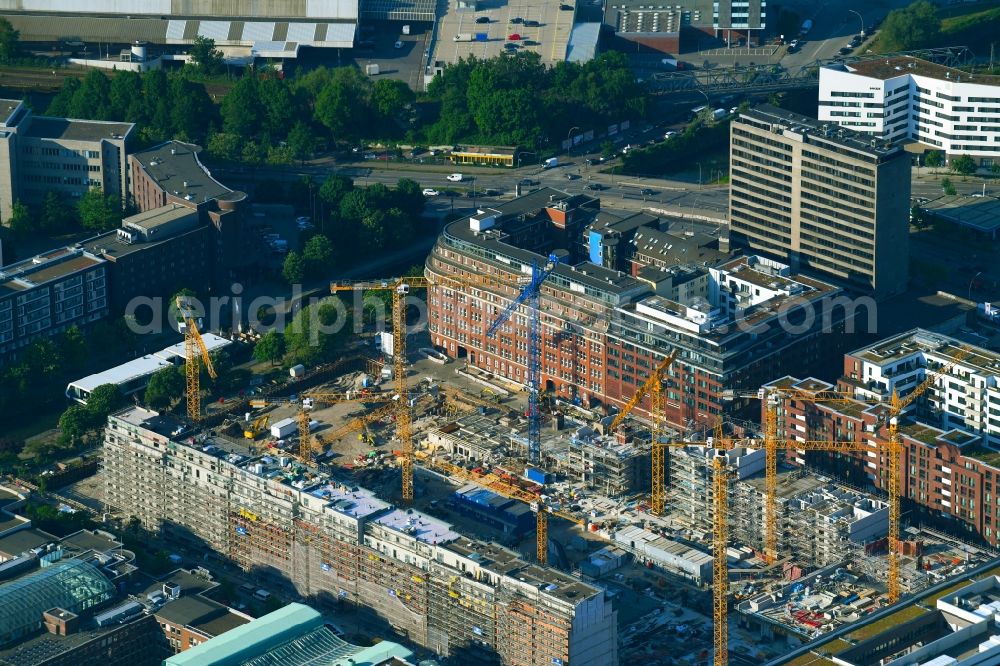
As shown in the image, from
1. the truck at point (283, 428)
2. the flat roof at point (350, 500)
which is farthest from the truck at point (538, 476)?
the truck at point (283, 428)

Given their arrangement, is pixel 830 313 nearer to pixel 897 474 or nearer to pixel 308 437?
pixel 897 474

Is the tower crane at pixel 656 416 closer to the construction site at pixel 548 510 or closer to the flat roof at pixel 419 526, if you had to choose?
the construction site at pixel 548 510

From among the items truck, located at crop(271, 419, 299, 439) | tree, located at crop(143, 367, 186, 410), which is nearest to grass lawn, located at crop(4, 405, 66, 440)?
tree, located at crop(143, 367, 186, 410)

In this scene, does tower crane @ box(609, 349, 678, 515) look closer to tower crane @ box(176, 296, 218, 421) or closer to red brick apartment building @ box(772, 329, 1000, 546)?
red brick apartment building @ box(772, 329, 1000, 546)

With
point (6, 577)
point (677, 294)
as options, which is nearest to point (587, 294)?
point (677, 294)

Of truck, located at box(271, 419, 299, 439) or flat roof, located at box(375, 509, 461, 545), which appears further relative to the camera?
truck, located at box(271, 419, 299, 439)

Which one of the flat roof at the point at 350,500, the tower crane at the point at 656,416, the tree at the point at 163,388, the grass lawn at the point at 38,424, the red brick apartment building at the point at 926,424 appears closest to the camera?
the flat roof at the point at 350,500

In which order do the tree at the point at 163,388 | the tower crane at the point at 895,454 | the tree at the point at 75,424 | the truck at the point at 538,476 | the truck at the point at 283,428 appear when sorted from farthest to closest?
the tree at the point at 163,388, the truck at the point at 283,428, the tree at the point at 75,424, the truck at the point at 538,476, the tower crane at the point at 895,454
